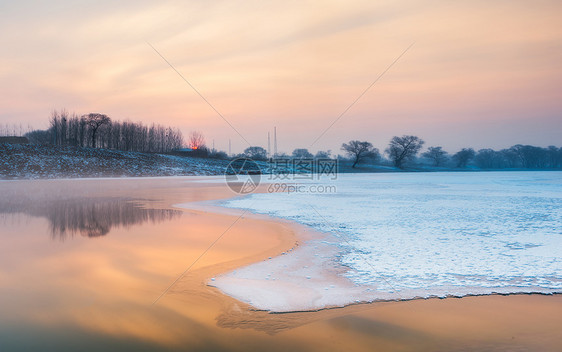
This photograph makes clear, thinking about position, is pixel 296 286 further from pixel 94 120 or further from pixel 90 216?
pixel 94 120

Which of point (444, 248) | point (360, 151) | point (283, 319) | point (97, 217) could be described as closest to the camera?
point (283, 319)

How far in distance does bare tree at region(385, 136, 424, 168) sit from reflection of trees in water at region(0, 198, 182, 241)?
119786 mm

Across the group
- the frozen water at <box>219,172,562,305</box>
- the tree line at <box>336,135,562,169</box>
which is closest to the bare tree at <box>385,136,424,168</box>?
the tree line at <box>336,135,562,169</box>

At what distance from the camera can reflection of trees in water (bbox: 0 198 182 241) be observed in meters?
10.8

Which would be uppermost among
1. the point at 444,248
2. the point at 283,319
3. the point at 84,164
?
the point at 84,164

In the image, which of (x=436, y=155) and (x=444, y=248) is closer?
(x=444, y=248)

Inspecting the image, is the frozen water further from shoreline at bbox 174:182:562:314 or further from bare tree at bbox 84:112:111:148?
bare tree at bbox 84:112:111:148

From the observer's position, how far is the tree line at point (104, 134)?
85.8 metres

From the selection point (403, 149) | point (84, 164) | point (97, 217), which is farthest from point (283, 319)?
point (403, 149)

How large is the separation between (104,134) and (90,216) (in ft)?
291

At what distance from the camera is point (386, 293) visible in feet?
18.7

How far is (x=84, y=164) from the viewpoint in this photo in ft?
196

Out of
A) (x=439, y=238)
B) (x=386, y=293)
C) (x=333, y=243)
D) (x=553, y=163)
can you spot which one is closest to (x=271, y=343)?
(x=386, y=293)

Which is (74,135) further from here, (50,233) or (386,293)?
(386,293)
